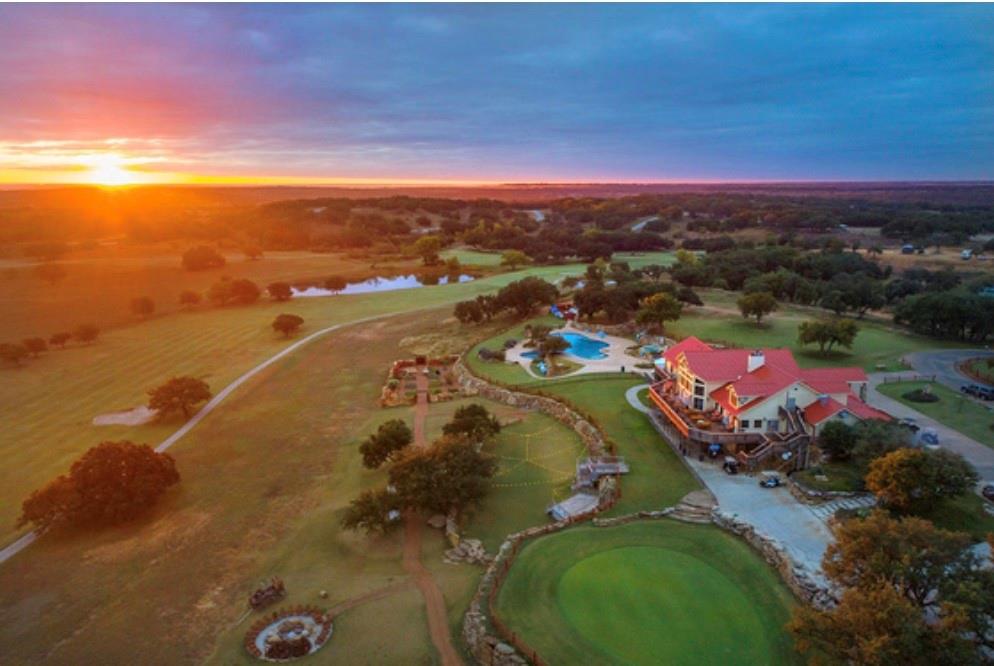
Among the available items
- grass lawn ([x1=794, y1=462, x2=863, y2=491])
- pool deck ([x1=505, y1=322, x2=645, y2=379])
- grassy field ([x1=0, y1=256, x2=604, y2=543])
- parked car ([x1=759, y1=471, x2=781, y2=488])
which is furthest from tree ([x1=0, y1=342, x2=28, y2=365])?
grass lawn ([x1=794, y1=462, x2=863, y2=491])

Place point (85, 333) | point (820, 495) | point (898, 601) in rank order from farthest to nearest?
point (85, 333) < point (820, 495) < point (898, 601)

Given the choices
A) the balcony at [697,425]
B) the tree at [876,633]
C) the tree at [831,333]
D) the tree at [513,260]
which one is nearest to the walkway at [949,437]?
the tree at [831,333]

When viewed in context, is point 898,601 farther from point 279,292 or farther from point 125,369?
point 279,292

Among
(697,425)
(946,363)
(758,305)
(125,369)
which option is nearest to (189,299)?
(125,369)

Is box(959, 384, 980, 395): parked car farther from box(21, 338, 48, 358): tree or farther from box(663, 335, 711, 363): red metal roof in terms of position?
box(21, 338, 48, 358): tree

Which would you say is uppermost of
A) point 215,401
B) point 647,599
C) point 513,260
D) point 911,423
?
point 911,423

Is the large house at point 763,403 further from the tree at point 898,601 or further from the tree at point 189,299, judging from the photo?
the tree at point 189,299
